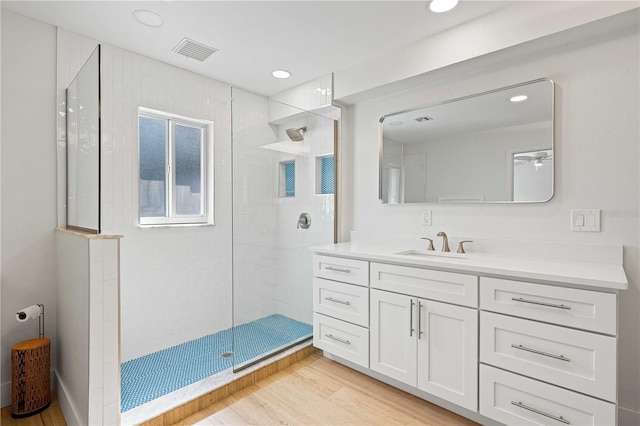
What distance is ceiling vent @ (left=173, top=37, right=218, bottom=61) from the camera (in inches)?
88.4

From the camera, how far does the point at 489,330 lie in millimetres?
1606

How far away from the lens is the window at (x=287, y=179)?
2.58 m

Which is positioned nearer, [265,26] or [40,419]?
[40,419]

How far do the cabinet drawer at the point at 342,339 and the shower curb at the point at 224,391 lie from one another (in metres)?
0.22

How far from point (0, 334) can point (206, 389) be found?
4.11ft

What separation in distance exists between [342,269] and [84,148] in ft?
5.74

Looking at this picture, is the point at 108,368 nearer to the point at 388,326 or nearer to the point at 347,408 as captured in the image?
the point at 347,408

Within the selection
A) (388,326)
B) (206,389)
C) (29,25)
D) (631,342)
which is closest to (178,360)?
(206,389)

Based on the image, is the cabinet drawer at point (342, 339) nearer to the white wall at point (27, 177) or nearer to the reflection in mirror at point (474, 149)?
the reflection in mirror at point (474, 149)

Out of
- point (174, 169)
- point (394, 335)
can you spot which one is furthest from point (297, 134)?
point (394, 335)

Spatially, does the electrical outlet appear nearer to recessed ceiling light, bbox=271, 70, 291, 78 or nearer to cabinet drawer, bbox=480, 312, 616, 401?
cabinet drawer, bbox=480, 312, 616, 401

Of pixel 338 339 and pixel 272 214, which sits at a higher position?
pixel 272 214

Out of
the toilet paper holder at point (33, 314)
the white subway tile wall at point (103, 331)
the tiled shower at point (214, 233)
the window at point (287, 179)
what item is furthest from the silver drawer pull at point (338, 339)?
the toilet paper holder at point (33, 314)

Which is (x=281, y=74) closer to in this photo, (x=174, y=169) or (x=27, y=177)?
(x=174, y=169)
